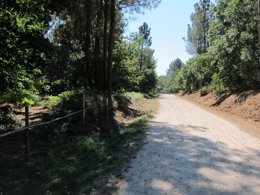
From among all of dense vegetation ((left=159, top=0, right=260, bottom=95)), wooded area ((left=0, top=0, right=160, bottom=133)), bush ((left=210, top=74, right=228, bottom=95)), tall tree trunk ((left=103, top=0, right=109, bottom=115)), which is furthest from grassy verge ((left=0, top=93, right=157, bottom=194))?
bush ((left=210, top=74, right=228, bottom=95))

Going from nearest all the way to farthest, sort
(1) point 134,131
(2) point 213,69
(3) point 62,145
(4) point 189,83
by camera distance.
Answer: (3) point 62,145, (1) point 134,131, (2) point 213,69, (4) point 189,83

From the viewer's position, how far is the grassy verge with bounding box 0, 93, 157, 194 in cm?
664

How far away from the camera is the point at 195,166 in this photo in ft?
25.2

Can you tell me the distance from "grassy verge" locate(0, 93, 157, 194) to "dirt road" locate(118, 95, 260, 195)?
553mm

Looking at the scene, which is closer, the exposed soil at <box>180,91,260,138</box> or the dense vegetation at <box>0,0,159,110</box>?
the dense vegetation at <box>0,0,159,110</box>

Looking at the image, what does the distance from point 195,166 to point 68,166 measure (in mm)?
2968

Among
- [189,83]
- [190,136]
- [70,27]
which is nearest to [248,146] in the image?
[190,136]

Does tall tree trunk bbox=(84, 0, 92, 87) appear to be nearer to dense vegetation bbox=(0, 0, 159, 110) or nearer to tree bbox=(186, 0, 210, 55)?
dense vegetation bbox=(0, 0, 159, 110)

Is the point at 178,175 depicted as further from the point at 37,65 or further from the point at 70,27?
the point at 70,27

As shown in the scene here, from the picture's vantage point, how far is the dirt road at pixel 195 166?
242 inches

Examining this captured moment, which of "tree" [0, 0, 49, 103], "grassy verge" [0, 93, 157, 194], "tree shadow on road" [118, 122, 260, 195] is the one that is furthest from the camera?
"tree" [0, 0, 49, 103]

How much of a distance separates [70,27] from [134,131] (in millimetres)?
12866

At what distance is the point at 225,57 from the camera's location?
93.8ft

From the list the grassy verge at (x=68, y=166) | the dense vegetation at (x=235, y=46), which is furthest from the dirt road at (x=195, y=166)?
the dense vegetation at (x=235, y=46)
